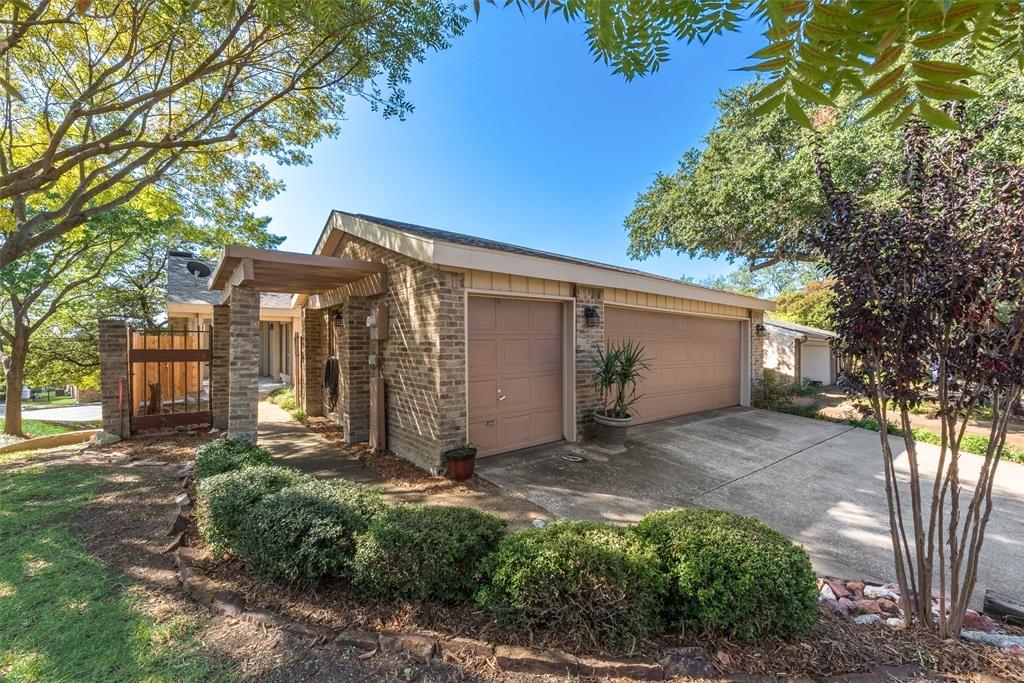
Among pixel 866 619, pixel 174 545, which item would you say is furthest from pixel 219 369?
pixel 866 619

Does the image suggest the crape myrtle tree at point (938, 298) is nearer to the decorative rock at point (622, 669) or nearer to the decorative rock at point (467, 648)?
the decorative rock at point (622, 669)

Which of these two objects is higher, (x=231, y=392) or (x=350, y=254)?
(x=350, y=254)

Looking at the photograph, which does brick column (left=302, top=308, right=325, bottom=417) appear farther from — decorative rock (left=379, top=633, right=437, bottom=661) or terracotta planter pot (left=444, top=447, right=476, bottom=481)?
decorative rock (left=379, top=633, right=437, bottom=661)

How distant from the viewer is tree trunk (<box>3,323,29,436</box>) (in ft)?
35.3

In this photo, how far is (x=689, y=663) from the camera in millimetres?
2066

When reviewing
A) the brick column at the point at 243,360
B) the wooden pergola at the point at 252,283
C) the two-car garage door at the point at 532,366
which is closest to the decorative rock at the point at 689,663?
the two-car garage door at the point at 532,366

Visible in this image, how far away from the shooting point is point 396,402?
20.3 ft

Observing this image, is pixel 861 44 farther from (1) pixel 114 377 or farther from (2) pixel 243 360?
(1) pixel 114 377

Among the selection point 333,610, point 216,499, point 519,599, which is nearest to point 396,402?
point 216,499

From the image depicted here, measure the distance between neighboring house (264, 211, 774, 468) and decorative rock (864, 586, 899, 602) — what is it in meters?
3.97

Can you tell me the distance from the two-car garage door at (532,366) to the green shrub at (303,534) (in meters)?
2.81

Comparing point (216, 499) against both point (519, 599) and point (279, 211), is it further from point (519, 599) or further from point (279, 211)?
point (279, 211)

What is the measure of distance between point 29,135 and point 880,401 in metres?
12.6

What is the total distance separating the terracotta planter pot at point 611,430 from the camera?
6414 mm
